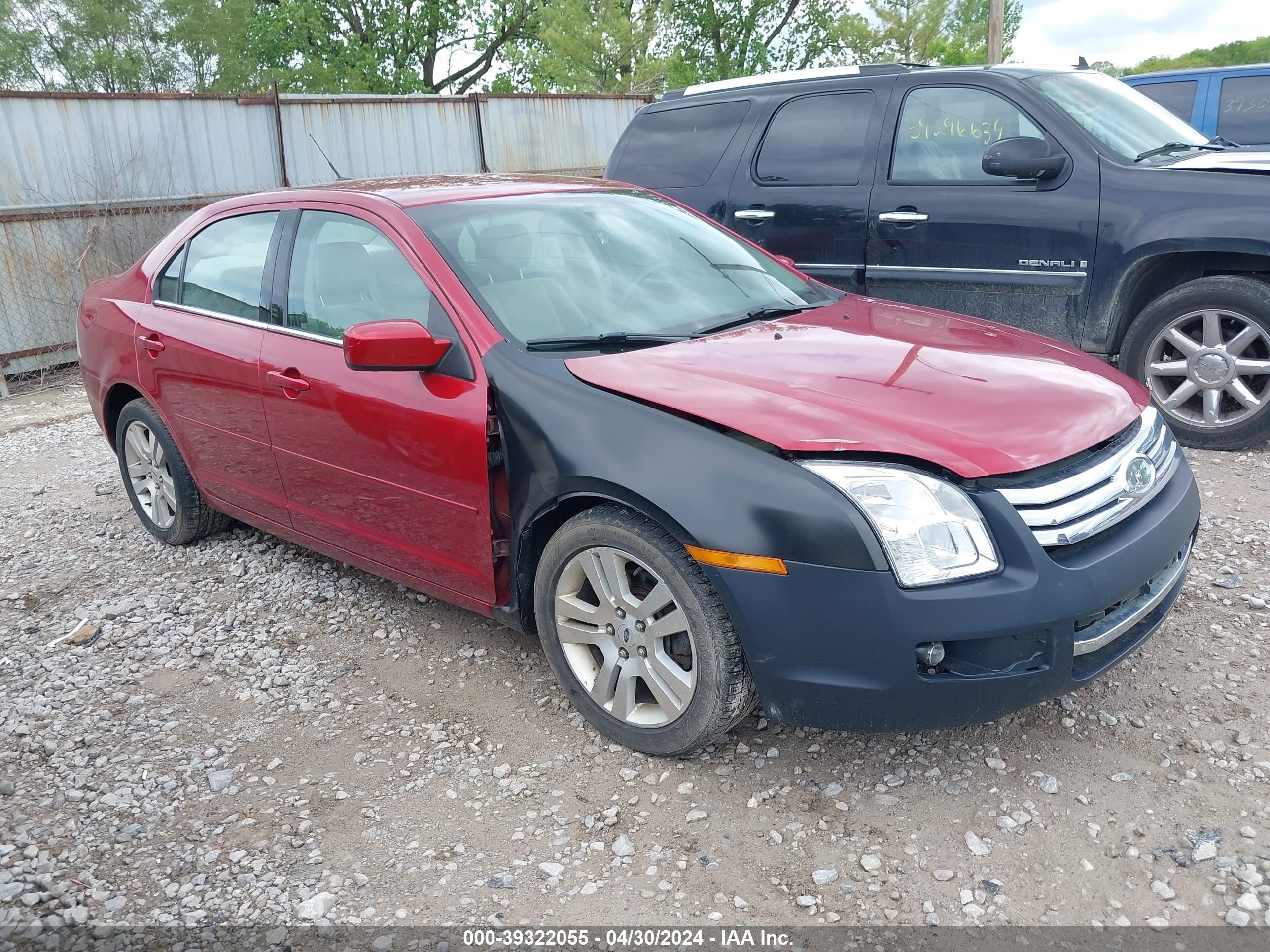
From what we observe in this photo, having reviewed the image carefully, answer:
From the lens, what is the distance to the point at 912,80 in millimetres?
5887

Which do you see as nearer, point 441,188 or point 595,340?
point 595,340

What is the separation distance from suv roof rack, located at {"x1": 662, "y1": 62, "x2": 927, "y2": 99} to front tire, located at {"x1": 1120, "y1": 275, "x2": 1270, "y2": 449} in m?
1.97

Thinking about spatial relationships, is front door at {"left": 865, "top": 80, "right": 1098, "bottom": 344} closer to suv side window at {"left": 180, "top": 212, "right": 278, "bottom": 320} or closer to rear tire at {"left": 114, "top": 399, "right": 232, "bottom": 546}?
suv side window at {"left": 180, "top": 212, "right": 278, "bottom": 320}

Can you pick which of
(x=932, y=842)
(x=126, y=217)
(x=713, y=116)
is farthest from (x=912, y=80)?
(x=126, y=217)

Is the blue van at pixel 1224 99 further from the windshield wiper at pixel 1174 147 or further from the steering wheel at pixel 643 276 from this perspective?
the steering wheel at pixel 643 276

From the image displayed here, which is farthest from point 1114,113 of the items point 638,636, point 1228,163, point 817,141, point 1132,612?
point 638,636

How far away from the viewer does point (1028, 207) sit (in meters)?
5.41

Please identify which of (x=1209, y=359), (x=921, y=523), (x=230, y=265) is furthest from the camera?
(x=1209, y=359)

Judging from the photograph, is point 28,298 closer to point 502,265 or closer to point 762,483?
point 502,265

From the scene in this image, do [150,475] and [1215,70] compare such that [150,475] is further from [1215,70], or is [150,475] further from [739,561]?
[1215,70]

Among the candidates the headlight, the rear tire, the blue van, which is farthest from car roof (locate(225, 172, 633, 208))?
the blue van

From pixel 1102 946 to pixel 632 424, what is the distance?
5.39 ft

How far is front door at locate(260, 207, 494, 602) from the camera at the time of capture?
320cm

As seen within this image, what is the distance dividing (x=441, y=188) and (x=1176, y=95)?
8.11 m
